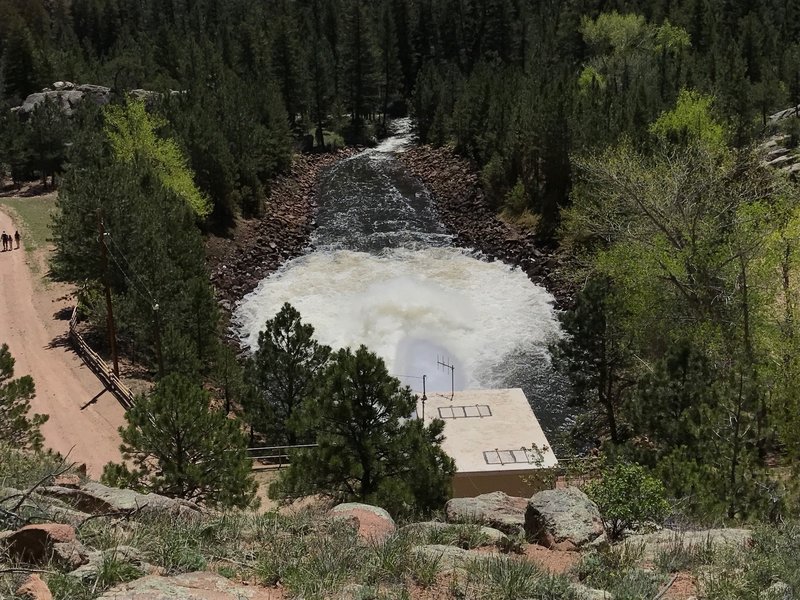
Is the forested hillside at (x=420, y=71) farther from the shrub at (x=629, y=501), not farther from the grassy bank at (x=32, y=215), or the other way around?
the shrub at (x=629, y=501)

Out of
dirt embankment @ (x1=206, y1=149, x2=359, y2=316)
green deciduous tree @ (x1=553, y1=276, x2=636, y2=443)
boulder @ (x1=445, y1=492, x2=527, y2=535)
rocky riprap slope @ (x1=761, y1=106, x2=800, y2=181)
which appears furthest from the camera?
dirt embankment @ (x1=206, y1=149, x2=359, y2=316)

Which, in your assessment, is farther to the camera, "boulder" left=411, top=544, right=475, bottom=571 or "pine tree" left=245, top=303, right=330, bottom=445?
"pine tree" left=245, top=303, right=330, bottom=445

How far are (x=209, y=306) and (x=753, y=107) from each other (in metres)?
43.4

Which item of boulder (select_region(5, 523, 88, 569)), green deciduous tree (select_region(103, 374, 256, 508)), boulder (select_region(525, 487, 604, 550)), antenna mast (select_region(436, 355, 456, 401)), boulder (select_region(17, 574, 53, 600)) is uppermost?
boulder (select_region(17, 574, 53, 600))

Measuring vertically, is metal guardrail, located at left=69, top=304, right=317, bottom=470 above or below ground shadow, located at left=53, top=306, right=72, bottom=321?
below

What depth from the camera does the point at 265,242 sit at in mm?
51906

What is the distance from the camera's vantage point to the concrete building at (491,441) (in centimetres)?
2214

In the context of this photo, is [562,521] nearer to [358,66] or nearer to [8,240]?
[8,240]

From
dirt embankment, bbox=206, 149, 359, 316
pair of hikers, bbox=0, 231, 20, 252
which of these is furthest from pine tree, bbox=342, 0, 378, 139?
pair of hikers, bbox=0, 231, 20, 252

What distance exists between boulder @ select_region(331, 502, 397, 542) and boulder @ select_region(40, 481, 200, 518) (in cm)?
221

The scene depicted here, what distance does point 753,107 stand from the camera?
2109 inches

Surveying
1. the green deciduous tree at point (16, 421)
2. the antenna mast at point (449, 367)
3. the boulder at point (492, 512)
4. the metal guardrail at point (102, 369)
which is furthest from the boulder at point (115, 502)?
the antenna mast at point (449, 367)

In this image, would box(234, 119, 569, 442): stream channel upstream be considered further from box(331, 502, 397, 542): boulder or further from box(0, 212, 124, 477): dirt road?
box(331, 502, 397, 542): boulder

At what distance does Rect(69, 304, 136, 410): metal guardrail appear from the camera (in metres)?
29.3
